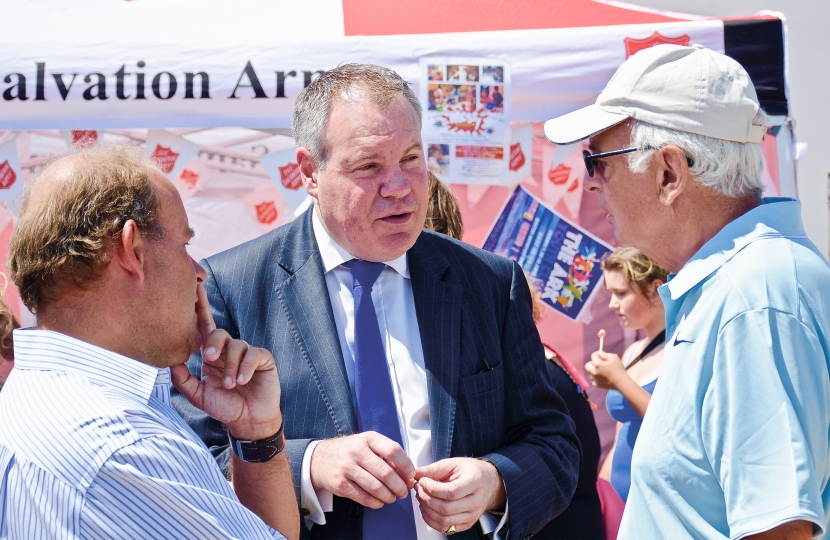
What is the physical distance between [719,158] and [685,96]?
6.0 inches

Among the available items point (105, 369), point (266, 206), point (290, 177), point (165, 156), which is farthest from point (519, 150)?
point (105, 369)

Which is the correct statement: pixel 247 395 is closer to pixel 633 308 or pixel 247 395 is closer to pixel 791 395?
pixel 791 395

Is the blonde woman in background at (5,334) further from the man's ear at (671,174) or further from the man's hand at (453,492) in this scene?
the man's ear at (671,174)

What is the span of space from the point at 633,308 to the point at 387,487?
2.12 metres

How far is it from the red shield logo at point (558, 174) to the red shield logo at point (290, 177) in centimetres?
122

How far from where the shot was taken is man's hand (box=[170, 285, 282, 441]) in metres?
1.77

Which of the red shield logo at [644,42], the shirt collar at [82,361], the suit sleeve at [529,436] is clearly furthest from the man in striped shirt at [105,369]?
the red shield logo at [644,42]

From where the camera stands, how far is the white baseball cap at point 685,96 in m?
1.67

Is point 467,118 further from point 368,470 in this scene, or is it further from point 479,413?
point 368,470

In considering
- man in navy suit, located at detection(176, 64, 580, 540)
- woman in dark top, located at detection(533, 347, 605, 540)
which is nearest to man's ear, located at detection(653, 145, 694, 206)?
man in navy suit, located at detection(176, 64, 580, 540)

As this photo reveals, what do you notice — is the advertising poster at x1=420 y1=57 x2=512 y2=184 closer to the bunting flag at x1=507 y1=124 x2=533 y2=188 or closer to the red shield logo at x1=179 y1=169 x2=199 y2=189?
the bunting flag at x1=507 y1=124 x2=533 y2=188

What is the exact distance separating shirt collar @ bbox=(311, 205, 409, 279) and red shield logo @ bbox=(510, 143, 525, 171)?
167 centimetres

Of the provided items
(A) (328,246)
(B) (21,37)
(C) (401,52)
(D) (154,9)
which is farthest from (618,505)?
(B) (21,37)

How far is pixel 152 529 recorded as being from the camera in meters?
1.28
